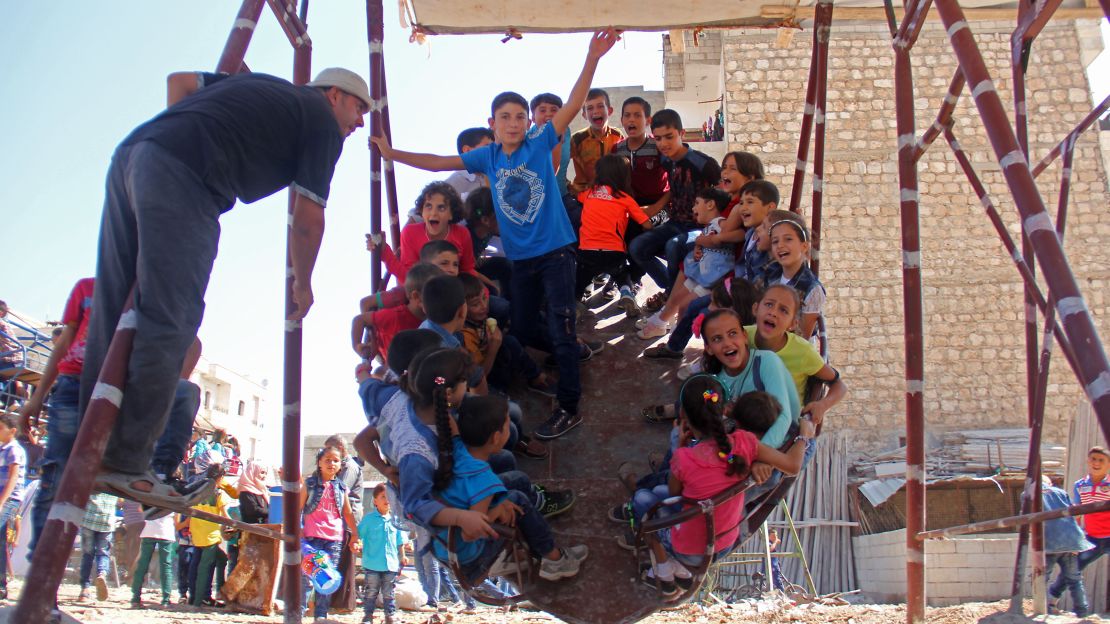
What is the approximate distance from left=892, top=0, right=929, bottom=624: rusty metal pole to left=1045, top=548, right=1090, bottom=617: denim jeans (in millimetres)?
3811

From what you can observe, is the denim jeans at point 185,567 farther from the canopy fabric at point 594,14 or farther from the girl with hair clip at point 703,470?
the girl with hair clip at point 703,470

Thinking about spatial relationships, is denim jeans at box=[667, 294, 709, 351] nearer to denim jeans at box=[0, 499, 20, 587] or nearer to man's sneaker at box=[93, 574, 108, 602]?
man's sneaker at box=[93, 574, 108, 602]

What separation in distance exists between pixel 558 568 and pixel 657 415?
1623 millimetres

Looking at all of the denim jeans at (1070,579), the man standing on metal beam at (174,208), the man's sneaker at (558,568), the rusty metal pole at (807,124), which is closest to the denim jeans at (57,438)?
the man standing on metal beam at (174,208)

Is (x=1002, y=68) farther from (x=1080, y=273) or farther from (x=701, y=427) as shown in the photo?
(x=701, y=427)

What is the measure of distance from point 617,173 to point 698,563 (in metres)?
3.30

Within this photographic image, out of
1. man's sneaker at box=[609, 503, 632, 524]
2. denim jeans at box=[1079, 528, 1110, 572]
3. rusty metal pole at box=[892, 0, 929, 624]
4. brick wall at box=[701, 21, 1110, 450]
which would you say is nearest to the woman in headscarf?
man's sneaker at box=[609, 503, 632, 524]

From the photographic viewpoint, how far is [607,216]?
616 centimetres

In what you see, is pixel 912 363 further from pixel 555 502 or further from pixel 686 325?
pixel 555 502

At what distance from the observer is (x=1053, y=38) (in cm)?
1878

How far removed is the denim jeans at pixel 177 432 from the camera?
315cm

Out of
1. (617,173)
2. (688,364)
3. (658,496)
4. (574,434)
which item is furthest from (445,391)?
(617,173)

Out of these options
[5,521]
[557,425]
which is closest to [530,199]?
[557,425]

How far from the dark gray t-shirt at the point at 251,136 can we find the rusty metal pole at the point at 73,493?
0.68 metres
